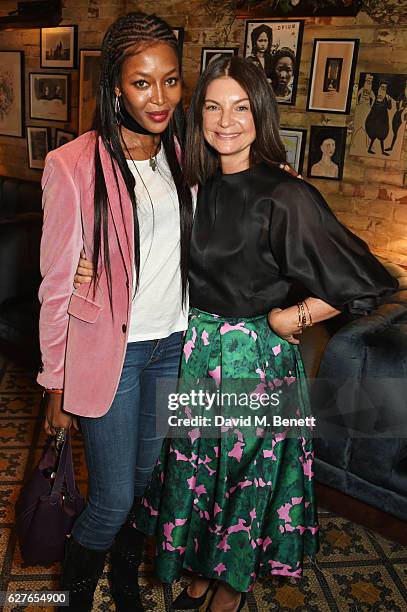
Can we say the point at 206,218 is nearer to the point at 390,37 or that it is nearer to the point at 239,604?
the point at 239,604

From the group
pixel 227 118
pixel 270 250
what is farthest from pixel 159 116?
pixel 270 250

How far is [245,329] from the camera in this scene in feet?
5.77

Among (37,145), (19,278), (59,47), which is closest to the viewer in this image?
(19,278)

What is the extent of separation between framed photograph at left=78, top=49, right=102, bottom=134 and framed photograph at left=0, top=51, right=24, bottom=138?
0.95 meters

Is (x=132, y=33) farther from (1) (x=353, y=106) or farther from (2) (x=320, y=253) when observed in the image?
(1) (x=353, y=106)

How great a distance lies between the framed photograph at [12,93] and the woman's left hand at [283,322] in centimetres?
528

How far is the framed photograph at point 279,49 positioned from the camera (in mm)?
4254

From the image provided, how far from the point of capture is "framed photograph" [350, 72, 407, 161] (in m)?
3.86

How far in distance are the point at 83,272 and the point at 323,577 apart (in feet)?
4.91

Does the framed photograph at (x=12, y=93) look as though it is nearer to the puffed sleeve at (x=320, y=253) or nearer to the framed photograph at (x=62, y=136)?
the framed photograph at (x=62, y=136)

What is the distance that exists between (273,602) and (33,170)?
521 cm

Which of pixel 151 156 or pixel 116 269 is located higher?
pixel 151 156

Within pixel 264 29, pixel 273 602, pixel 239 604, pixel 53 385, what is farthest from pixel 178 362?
pixel 264 29

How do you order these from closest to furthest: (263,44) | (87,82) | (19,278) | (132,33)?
(132,33) → (19,278) → (263,44) → (87,82)
